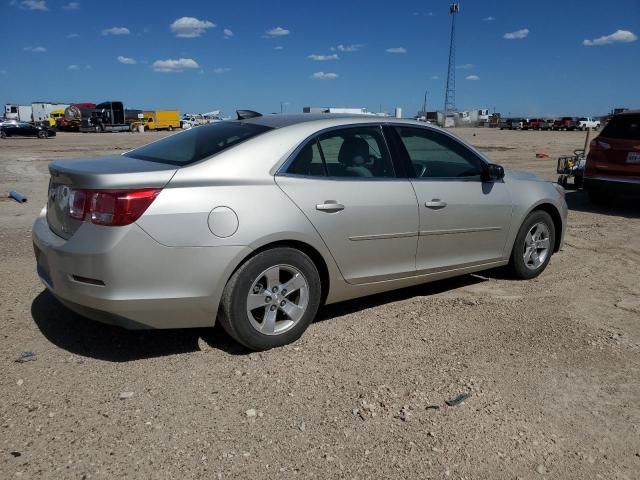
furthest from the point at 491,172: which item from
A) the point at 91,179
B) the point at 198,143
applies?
the point at 91,179

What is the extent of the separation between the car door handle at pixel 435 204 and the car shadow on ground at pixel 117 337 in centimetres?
107

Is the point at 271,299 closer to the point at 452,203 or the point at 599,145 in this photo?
the point at 452,203

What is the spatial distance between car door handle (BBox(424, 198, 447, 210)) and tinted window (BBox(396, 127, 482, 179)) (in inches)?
8.9

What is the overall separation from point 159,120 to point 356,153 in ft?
213

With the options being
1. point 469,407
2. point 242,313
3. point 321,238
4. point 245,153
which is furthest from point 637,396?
point 245,153

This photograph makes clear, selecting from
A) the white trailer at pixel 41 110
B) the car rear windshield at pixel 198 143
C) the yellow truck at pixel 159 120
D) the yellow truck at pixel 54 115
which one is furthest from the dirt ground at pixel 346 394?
the white trailer at pixel 41 110

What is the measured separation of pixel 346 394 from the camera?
333 centimetres

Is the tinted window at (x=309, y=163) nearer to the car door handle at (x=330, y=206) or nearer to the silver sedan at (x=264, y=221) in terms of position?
the silver sedan at (x=264, y=221)

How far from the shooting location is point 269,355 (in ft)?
12.5

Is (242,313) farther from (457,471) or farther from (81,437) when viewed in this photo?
(457,471)

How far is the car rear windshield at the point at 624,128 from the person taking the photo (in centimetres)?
914

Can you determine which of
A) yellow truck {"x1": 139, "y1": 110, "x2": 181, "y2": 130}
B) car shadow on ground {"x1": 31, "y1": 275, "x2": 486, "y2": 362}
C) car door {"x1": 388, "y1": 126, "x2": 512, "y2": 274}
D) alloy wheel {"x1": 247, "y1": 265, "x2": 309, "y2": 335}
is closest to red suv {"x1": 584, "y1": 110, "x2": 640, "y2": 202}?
car door {"x1": 388, "y1": 126, "x2": 512, "y2": 274}

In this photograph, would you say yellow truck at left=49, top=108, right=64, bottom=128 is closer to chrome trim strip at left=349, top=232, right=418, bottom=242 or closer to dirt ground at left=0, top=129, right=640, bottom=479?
dirt ground at left=0, top=129, right=640, bottom=479

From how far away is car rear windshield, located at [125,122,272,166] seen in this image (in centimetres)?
383
